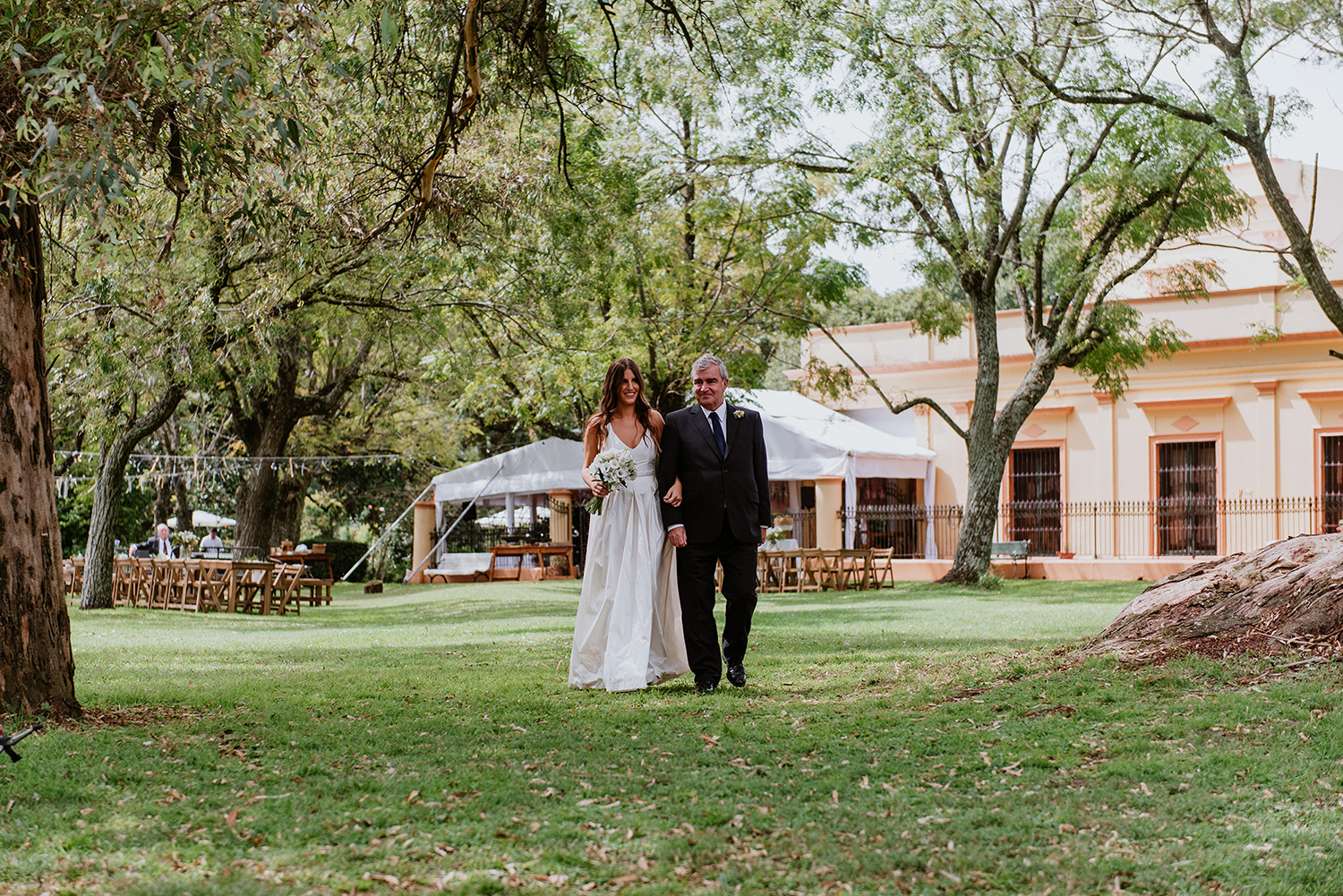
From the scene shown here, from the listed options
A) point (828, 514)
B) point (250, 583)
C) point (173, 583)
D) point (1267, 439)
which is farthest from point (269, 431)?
point (1267, 439)

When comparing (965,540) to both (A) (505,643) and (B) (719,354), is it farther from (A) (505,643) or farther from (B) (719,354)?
(A) (505,643)

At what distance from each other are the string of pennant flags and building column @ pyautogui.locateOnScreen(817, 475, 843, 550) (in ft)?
30.4

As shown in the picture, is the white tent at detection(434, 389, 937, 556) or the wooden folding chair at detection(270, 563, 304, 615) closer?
the wooden folding chair at detection(270, 563, 304, 615)

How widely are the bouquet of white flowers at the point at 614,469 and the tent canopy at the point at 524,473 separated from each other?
54.5ft

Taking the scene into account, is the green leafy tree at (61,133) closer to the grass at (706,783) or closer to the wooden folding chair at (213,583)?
the grass at (706,783)

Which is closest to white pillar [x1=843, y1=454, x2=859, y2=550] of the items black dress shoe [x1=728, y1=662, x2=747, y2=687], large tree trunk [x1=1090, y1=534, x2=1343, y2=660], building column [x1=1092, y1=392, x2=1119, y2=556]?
building column [x1=1092, y1=392, x2=1119, y2=556]

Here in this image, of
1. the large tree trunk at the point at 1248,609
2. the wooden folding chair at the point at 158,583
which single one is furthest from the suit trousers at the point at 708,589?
the wooden folding chair at the point at 158,583

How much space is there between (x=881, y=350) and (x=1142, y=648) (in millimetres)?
22349

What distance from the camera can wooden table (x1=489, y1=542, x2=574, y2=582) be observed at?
25734 millimetres

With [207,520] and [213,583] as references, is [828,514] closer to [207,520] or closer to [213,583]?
[213,583]

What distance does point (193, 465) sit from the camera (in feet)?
85.9

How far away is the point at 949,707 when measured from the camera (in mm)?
6027

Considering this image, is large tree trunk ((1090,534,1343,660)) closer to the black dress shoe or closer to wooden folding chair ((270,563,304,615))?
the black dress shoe

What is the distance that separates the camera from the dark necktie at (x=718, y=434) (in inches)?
275
